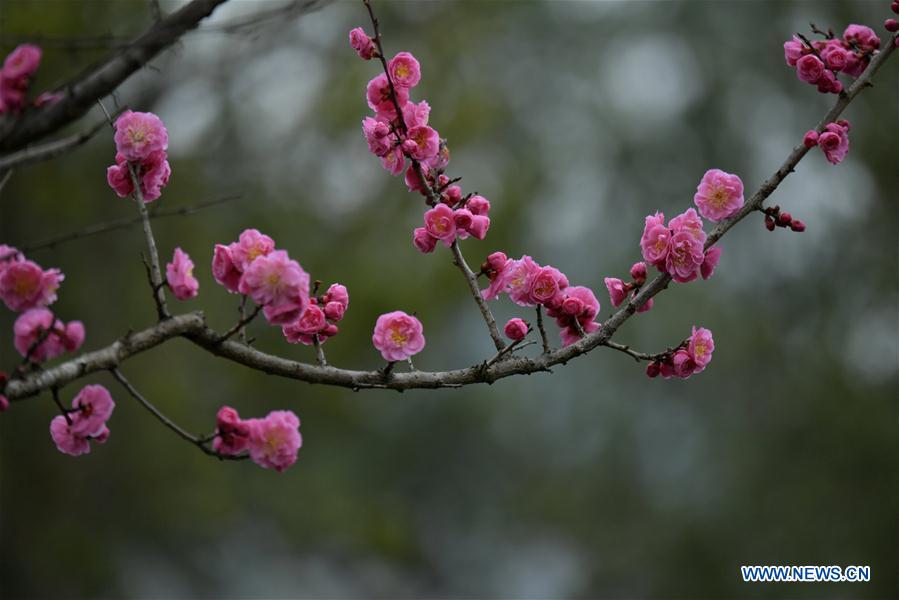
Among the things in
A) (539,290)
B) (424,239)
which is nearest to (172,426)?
(424,239)

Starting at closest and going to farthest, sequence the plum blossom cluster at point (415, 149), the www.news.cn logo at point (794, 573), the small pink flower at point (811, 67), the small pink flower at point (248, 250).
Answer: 1. the small pink flower at point (248, 250)
2. the plum blossom cluster at point (415, 149)
3. the small pink flower at point (811, 67)
4. the www.news.cn logo at point (794, 573)

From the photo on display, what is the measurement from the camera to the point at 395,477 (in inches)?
372

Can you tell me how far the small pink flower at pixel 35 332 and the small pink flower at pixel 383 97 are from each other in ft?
2.28

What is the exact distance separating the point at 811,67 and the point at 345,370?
1.09 metres

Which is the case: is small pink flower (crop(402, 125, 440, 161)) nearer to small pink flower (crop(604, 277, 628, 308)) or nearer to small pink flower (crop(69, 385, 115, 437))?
small pink flower (crop(604, 277, 628, 308))

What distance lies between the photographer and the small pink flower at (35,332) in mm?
1274

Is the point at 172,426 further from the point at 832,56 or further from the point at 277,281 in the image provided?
the point at 832,56

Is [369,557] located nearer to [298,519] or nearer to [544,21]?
[298,519]

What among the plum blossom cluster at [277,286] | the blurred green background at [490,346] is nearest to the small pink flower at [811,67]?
the plum blossom cluster at [277,286]

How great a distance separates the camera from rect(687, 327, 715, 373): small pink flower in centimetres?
155

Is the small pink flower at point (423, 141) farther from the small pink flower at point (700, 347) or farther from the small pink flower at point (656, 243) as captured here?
the small pink flower at point (700, 347)

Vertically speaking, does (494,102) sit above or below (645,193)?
above

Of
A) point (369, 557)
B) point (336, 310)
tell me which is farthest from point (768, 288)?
point (336, 310)

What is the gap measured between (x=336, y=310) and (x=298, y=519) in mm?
6777
